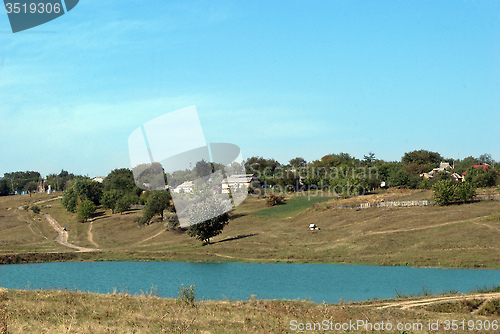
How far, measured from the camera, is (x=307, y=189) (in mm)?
164000

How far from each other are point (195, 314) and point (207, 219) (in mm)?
53645

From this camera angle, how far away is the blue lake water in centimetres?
4253

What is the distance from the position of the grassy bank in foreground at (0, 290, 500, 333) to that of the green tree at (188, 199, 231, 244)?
158ft

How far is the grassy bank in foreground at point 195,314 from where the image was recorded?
20.9 meters

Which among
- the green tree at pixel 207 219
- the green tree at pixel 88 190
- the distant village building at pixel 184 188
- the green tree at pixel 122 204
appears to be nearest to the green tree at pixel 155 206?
the distant village building at pixel 184 188

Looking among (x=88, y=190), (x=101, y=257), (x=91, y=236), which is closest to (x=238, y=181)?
(x=88, y=190)

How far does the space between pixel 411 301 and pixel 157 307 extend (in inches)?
742

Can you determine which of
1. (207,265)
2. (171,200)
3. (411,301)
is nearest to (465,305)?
(411,301)

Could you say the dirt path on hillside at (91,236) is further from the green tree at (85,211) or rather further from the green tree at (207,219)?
the green tree at (207,219)

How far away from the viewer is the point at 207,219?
7812cm

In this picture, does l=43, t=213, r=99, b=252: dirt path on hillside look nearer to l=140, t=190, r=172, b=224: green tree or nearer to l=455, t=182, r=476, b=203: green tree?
l=140, t=190, r=172, b=224: green tree

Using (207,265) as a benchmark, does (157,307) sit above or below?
above

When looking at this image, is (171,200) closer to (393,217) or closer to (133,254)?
(133,254)

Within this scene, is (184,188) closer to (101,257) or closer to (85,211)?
(85,211)
